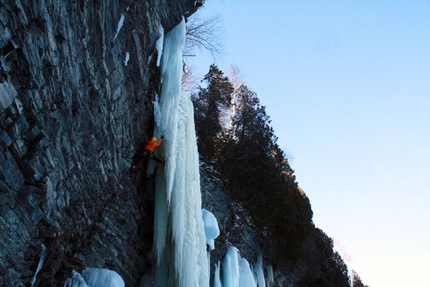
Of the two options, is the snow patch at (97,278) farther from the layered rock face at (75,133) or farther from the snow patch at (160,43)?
the snow patch at (160,43)

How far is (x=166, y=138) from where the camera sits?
20.5ft

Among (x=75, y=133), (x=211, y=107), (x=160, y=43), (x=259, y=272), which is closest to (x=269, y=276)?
(x=259, y=272)

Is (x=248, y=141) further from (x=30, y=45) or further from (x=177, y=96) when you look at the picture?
(x=30, y=45)

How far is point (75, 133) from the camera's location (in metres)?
4.16

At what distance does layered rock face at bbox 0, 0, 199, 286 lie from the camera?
10.4 ft

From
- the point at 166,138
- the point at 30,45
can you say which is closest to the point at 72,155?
the point at 30,45

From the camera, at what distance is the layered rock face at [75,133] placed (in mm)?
3174

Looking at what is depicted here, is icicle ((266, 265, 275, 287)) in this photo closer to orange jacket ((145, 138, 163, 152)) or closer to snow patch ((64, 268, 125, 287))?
orange jacket ((145, 138, 163, 152))

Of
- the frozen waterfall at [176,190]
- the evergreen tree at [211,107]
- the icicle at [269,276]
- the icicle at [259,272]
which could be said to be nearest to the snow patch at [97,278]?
the frozen waterfall at [176,190]

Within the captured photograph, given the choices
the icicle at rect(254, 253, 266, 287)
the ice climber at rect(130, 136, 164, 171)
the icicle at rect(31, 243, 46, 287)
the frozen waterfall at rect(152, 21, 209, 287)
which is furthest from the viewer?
the icicle at rect(254, 253, 266, 287)

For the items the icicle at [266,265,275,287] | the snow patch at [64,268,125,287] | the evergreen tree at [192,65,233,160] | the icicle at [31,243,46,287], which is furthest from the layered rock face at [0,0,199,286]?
the icicle at [266,265,275,287]

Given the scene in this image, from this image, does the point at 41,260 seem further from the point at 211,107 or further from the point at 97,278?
the point at 211,107

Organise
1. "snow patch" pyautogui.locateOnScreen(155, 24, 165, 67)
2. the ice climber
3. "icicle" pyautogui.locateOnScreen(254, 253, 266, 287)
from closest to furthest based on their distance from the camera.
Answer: the ice climber → "snow patch" pyautogui.locateOnScreen(155, 24, 165, 67) → "icicle" pyautogui.locateOnScreen(254, 253, 266, 287)

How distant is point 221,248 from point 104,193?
4.32m
